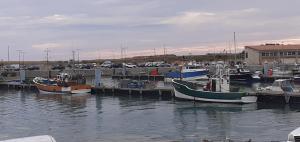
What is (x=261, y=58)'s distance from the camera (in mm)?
108562

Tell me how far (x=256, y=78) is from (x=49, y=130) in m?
51.2

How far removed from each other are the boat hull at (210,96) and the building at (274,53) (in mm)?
59936

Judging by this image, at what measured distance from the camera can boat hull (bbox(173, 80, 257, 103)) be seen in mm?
47062

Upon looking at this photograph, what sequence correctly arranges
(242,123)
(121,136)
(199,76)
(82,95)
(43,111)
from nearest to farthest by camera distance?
(121,136)
(242,123)
(43,111)
(82,95)
(199,76)

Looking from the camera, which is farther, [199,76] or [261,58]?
[261,58]

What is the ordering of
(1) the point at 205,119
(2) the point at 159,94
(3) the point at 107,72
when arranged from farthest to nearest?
1. (3) the point at 107,72
2. (2) the point at 159,94
3. (1) the point at 205,119

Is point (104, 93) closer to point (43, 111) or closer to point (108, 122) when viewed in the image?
point (43, 111)

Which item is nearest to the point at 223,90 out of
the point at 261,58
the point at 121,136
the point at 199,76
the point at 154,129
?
the point at 154,129

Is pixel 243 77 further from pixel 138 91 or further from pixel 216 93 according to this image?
pixel 216 93

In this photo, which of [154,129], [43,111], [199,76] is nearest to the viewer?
[154,129]

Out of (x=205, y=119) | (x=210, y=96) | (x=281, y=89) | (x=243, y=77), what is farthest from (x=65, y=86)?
(x=205, y=119)

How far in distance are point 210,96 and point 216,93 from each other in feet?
2.39

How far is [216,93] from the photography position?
48.0m

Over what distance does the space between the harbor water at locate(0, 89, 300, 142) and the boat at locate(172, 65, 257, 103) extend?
0.75 metres
